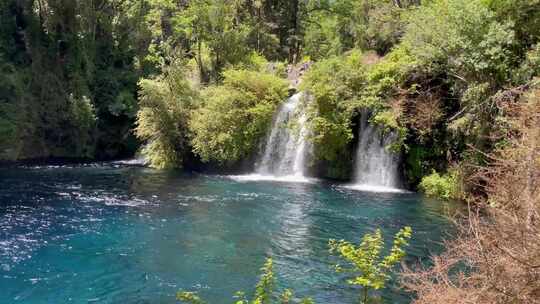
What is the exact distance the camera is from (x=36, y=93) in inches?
1211

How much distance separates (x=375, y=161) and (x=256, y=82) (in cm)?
759

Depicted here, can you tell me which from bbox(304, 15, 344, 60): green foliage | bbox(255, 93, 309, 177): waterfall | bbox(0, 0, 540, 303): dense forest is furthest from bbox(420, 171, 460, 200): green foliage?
bbox(304, 15, 344, 60): green foliage

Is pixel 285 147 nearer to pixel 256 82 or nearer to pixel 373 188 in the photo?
pixel 256 82

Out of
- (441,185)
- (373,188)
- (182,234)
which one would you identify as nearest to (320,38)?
(373,188)

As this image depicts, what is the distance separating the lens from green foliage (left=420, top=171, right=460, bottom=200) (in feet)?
62.3

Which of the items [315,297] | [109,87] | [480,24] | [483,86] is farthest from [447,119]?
[109,87]

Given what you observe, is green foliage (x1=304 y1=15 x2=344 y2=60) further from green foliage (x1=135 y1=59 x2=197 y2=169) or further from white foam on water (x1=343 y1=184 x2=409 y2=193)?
white foam on water (x1=343 y1=184 x2=409 y2=193)

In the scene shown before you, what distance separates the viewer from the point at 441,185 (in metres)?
19.6

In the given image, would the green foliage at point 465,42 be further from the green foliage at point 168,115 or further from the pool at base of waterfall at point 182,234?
the green foliage at point 168,115

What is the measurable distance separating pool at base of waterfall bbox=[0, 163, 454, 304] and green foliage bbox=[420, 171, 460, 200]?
81cm

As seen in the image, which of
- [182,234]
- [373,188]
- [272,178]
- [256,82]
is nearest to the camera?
[182,234]

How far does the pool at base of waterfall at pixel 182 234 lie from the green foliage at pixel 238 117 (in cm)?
319

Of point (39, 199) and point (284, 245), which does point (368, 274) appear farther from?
point (39, 199)

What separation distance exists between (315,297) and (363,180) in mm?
13714
